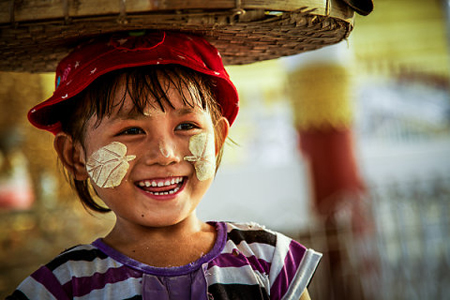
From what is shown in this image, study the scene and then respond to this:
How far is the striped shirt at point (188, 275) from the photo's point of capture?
3.83 ft

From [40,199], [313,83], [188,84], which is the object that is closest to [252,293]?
Answer: [188,84]

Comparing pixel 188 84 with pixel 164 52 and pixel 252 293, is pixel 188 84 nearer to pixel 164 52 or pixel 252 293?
pixel 164 52

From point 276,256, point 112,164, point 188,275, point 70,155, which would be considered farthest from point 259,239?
point 70,155

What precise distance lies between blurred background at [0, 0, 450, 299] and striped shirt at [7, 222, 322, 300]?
24.7 inches

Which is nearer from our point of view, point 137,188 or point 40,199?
point 137,188

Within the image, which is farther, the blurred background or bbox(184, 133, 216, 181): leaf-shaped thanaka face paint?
the blurred background

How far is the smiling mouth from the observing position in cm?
118

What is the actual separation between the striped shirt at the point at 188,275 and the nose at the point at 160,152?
0.27 m

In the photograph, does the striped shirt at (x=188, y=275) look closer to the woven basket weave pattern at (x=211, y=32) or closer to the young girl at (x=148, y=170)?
the young girl at (x=148, y=170)

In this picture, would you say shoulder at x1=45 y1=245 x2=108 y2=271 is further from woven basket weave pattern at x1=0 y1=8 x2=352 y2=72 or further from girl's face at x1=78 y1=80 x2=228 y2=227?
woven basket weave pattern at x1=0 y1=8 x2=352 y2=72

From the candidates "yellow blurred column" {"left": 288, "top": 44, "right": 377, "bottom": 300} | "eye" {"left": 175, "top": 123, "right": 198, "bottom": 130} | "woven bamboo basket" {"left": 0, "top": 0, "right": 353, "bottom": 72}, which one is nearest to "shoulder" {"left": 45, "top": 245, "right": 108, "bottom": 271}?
"eye" {"left": 175, "top": 123, "right": 198, "bottom": 130}

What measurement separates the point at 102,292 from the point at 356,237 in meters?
3.60

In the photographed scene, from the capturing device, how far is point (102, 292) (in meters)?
1.17

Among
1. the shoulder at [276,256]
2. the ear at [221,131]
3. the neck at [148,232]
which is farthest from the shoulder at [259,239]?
the ear at [221,131]
